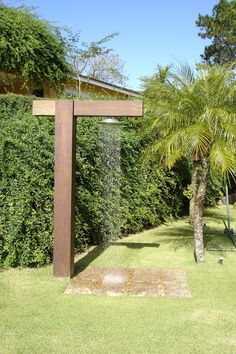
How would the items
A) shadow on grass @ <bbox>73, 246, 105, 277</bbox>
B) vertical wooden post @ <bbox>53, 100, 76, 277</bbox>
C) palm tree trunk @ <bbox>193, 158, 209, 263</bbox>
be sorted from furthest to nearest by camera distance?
palm tree trunk @ <bbox>193, 158, 209, 263</bbox>, shadow on grass @ <bbox>73, 246, 105, 277</bbox>, vertical wooden post @ <bbox>53, 100, 76, 277</bbox>

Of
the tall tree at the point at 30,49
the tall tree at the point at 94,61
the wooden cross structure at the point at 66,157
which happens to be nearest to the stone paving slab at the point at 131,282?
the wooden cross structure at the point at 66,157

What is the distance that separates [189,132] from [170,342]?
342cm

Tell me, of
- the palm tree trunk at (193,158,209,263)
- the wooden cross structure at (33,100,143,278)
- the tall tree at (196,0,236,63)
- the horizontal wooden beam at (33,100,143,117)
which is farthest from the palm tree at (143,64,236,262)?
the tall tree at (196,0,236,63)

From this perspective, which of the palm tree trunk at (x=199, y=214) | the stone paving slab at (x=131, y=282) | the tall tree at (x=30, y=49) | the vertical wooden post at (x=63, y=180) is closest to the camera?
the stone paving slab at (x=131, y=282)

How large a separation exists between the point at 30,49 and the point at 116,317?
459 inches

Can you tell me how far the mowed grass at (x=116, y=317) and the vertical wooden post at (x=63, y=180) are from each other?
539 mm

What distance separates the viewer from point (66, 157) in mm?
6090

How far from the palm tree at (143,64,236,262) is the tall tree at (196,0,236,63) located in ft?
66.5

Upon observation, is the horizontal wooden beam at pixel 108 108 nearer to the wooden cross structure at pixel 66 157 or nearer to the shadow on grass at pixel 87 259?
the wooden cross structure at pixel 66 157

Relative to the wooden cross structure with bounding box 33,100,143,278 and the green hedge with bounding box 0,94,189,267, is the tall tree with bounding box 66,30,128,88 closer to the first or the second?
the green hedge with bounding box 0,94,189,267

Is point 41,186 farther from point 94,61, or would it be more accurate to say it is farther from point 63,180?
point 94,61

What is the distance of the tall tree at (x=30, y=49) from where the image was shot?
46.4 feet

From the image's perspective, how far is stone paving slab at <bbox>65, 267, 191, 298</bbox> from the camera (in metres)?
5.40

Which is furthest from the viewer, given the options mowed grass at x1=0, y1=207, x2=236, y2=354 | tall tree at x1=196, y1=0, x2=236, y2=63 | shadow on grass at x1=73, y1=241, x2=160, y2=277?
tall tree at x1=196, y1=0, x2=236, y2=63
